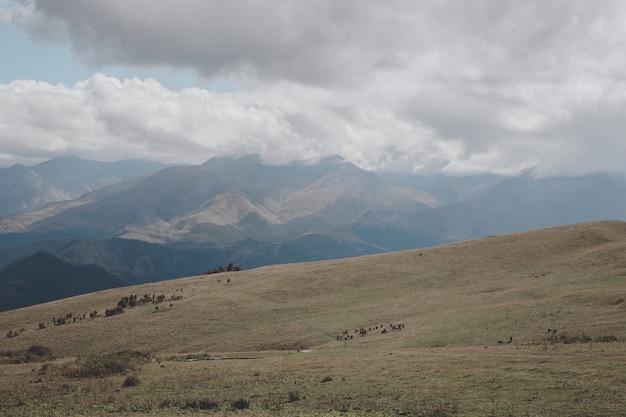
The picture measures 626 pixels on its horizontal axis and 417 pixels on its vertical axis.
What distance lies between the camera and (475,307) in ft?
198

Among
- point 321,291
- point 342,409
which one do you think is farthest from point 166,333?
point 342,409

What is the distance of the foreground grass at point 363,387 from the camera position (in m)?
25.8

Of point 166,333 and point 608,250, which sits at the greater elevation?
point 608,250

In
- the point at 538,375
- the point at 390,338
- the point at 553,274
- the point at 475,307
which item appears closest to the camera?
the point at 538,375

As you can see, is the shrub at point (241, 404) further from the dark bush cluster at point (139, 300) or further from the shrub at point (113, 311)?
the dark bush cluster at point (139, 300)

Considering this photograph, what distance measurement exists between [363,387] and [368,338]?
23.3m

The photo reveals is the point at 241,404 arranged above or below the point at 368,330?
above

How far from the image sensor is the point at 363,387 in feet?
99.7

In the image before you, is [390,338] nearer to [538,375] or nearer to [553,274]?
[538,375]

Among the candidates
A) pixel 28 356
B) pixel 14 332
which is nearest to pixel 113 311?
pixel 14 332

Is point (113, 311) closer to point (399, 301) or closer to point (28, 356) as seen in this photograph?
point (28, 356)

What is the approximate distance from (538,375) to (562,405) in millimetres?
4656

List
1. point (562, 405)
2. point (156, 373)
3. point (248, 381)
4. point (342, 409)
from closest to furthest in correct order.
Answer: point (562, 405), point (342, 409), point (248, 381), point (156, 373)

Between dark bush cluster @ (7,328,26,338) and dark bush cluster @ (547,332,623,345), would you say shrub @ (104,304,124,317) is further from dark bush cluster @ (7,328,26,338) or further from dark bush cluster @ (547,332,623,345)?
dark bush cluster @ (547,332,623,345)
